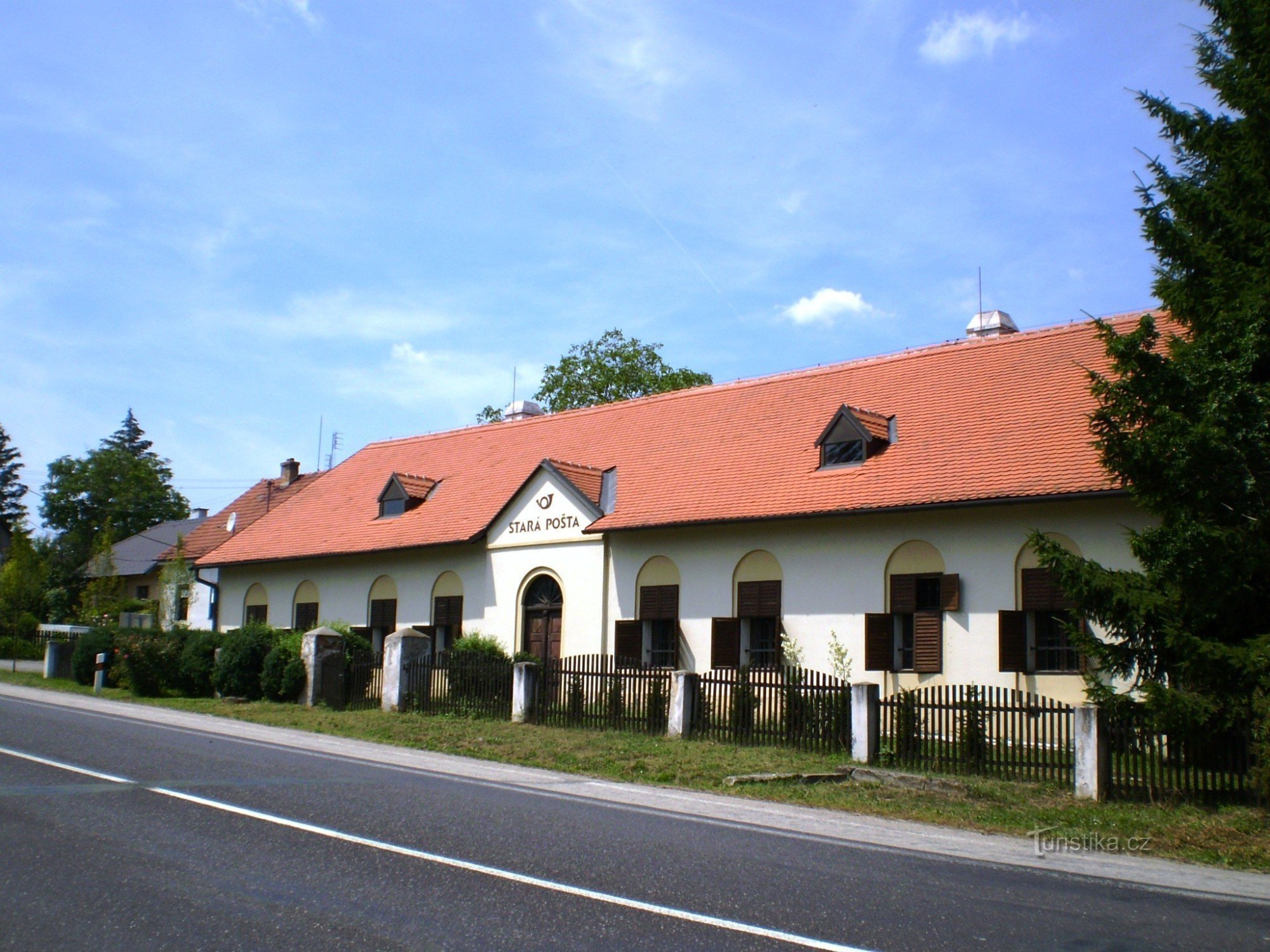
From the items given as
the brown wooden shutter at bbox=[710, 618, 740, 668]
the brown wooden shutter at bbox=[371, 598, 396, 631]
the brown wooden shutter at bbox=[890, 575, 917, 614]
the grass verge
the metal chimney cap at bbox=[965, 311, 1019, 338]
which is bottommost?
the grass verge

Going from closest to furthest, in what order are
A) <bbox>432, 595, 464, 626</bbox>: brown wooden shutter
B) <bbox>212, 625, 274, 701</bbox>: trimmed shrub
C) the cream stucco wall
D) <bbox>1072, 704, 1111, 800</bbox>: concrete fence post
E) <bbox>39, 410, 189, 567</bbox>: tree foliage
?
<bbox>1072, 704, 1111, 800</bbox>: concrete fence post < the cream stucco wall < <bbox>212, 625, 274, 701</bbox>: trimmed shrub < <bbox>432, 595, 464, 626</bbox>: brown wooden shutter < <bbox>39, 410, 189, 567</bbox>: tree foliage

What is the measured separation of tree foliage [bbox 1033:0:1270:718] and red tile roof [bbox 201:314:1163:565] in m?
3.90

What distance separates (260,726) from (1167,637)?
14.1 m

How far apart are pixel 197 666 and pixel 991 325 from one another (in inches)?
764

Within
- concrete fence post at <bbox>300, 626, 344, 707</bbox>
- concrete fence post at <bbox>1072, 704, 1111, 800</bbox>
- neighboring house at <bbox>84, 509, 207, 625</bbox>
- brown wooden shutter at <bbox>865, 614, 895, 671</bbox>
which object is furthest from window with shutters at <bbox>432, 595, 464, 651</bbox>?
neighboring house at <bbox>84, 509, 207, 625</bbox>

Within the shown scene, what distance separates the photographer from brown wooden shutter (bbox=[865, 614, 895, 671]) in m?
19.6

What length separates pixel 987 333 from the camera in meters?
26.2

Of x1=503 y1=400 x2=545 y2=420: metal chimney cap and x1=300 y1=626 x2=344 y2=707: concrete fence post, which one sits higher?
x1=503 y1=400 x2=545 y2=420: metal chimney cap

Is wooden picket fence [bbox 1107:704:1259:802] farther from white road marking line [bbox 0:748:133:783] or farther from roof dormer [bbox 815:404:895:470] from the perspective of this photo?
white road marking line [bbox 0:748:133:783]

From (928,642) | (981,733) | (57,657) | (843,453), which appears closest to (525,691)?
(928,642)

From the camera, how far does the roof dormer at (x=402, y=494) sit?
29500 mm

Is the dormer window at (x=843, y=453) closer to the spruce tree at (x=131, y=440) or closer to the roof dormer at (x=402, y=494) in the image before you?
the roof dormer at (x=402, y=494)

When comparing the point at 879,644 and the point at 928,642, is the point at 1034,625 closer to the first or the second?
the point at 928,642

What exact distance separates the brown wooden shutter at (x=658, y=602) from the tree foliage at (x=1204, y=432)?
10.7 meters
